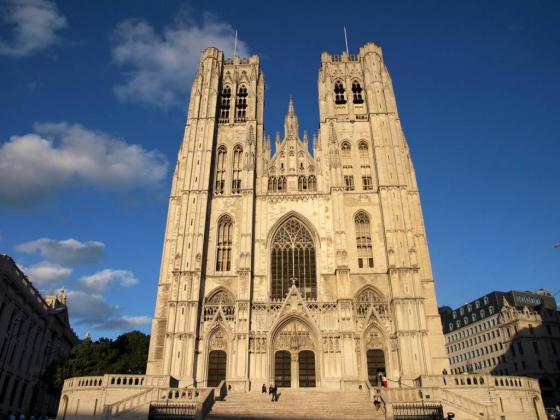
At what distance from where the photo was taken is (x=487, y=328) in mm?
62062

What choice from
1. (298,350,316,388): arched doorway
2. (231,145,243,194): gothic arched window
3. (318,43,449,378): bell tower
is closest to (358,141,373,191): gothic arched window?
(318,43,449,378): bell tower

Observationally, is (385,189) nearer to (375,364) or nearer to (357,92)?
(357,92)

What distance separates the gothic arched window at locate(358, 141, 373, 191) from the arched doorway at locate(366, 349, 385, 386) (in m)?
13.7

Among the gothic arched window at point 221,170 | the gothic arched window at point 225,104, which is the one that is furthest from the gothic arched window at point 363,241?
the gothic arched window at point 225,104

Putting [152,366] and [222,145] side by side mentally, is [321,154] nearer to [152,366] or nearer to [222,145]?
[222,145]

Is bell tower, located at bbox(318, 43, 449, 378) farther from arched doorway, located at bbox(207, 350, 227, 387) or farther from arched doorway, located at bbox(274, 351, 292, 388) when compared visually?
arched doorway, located at bbox(207, 350, 227, 387)

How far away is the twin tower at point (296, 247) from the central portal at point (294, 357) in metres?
0.08

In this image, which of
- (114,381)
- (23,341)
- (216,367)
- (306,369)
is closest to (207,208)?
(216,367)

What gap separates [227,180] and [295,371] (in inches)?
663

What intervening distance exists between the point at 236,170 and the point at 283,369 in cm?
1735

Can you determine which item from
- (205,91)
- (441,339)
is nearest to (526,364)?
(441,339)

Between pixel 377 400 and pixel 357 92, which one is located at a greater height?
pixel 357 92

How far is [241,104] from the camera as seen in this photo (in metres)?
44.2

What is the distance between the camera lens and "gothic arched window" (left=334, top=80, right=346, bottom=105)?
143 ft
